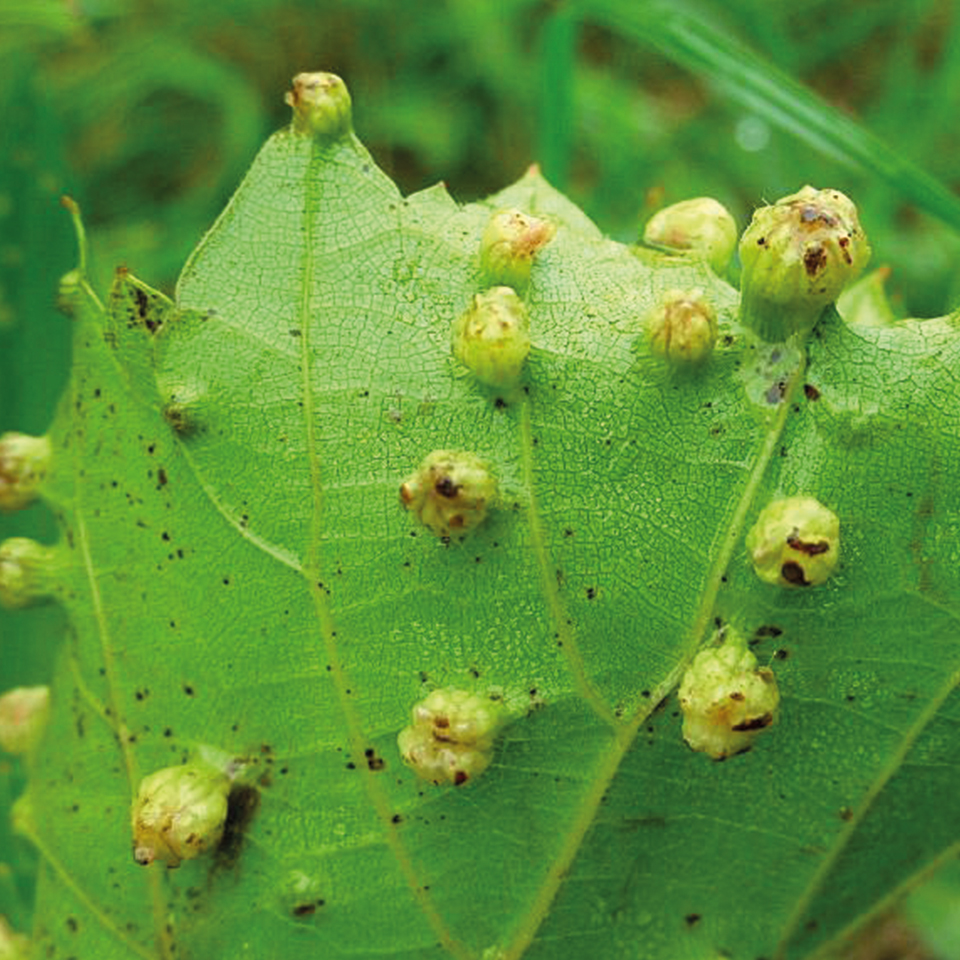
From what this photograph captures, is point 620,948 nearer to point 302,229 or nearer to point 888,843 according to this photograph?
point 888,843

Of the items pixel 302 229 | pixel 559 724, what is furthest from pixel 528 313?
pixel 559 724

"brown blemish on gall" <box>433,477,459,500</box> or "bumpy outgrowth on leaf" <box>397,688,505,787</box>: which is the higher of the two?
"brown blemish on gall" <box>433,477,459,500</box>

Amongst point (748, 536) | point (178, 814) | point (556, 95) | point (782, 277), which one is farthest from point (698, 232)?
point (556, 95)

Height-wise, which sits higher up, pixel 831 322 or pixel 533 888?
pixel 831 322

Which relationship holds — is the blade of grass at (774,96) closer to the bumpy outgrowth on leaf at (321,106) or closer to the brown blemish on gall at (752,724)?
the bumpy outgrowth on leaf at (321,106)

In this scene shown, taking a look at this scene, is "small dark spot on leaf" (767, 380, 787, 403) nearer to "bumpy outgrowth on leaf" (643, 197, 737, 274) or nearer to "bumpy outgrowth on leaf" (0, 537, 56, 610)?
"bumpy outgrowth on leaf" (643, 197, 737, 274)

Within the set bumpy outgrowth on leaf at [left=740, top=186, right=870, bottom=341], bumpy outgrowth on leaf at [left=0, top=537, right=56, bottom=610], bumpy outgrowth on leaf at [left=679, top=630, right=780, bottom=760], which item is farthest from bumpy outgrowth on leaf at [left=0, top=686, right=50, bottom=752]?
bumpy outgrowth on leaf at [left=740, top=186, right=870, bottom=341]

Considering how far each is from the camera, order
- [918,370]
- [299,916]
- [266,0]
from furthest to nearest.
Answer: [266,0] → [299,916] → [918,370]
